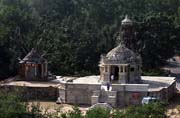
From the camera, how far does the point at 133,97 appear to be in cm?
3825

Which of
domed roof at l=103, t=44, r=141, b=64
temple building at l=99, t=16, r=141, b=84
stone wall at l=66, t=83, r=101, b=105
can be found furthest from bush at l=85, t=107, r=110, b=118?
domed roof at l=103, t=44, r=141, b=64

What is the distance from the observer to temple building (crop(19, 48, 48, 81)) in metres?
44.4

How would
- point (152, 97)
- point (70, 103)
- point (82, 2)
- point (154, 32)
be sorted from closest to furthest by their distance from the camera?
1. point (152, 97)
2. point (70, 103)
3. point (154, 32)
4. point (82, 2)

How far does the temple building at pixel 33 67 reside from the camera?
1747 inches

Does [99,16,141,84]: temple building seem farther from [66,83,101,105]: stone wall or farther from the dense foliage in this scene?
the dense foliage

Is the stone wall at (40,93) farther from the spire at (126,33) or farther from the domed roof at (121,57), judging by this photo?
the spire at (126,33)

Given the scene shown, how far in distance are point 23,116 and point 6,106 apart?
115cm

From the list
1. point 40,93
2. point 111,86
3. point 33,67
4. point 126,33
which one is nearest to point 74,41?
point 126,33

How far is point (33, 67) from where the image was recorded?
44469 mm

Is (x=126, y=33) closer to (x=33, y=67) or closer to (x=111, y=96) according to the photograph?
(x=33, y=67)

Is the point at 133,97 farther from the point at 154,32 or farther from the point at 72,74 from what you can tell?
the point at 154,32

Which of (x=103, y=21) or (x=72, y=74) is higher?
(x=103, y=21)

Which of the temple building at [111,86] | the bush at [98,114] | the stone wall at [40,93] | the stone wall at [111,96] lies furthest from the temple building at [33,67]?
the bush at [98,114]

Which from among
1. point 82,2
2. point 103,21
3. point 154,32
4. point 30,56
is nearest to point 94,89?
point 30,56
